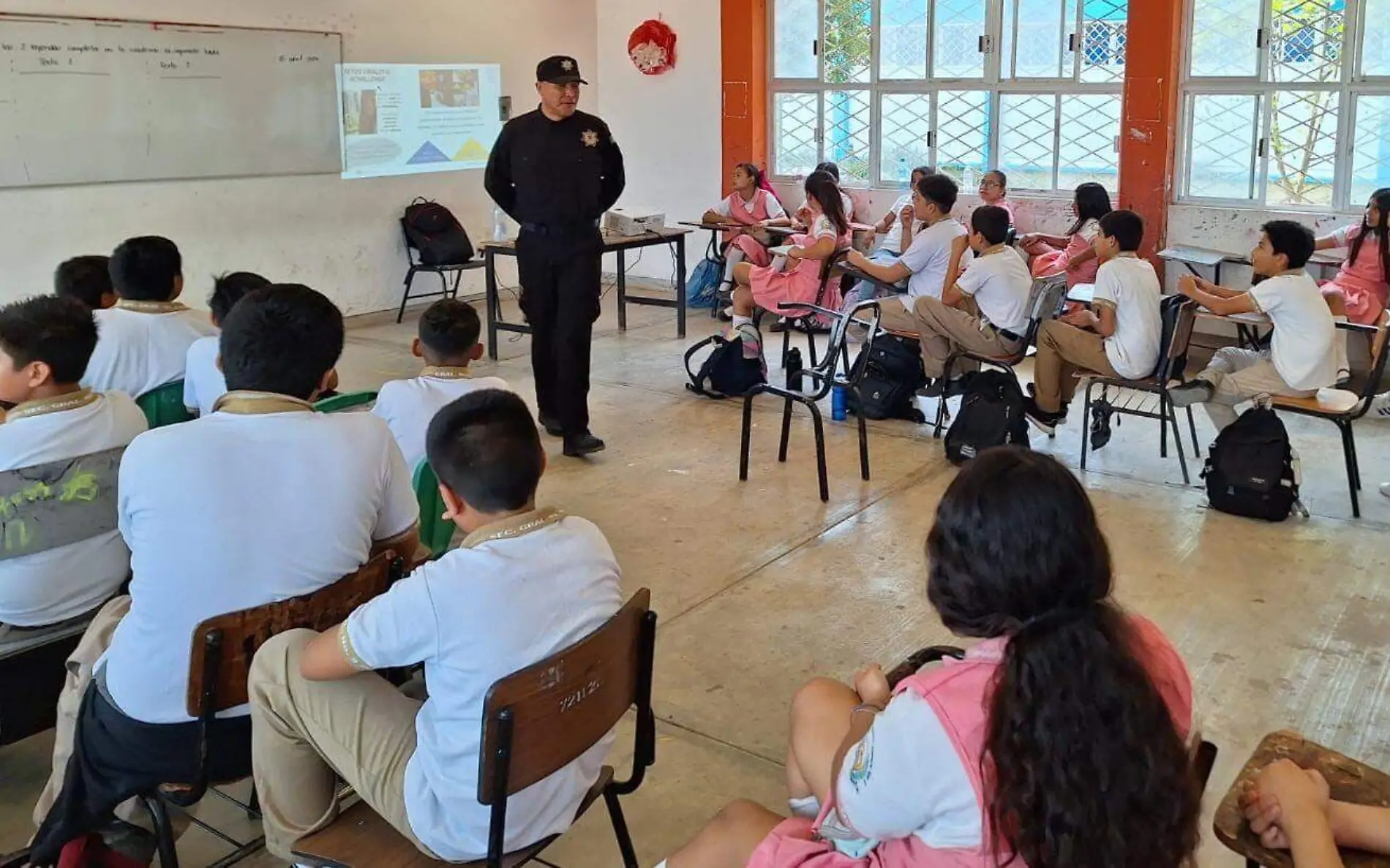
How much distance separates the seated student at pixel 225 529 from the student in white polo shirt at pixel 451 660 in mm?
156

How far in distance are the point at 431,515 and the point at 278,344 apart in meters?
0.98

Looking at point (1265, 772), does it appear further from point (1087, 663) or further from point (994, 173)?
point (994, 173)

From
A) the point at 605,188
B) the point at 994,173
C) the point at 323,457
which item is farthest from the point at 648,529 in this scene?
the point at 994,173

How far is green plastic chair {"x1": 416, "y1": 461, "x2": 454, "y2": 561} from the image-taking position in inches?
117

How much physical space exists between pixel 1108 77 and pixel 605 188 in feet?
12.4

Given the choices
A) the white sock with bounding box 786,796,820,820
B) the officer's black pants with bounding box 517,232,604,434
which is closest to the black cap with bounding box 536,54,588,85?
the officer's black pants with bounding box 517,232,604,434

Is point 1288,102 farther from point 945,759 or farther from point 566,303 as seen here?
point 945,759

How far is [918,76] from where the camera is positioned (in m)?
8.40

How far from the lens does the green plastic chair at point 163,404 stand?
11.1 feet

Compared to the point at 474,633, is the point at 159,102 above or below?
above

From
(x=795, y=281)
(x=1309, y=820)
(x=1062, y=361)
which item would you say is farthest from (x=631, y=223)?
(x=1309, y=820)

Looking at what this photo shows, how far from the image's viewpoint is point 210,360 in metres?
3.17

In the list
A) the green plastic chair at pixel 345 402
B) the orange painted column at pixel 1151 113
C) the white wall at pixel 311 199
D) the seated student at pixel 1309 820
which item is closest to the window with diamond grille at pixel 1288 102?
the orange painted column at pixel 1151 113

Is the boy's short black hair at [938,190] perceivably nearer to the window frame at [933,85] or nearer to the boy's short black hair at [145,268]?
the window frame at [933,85]
